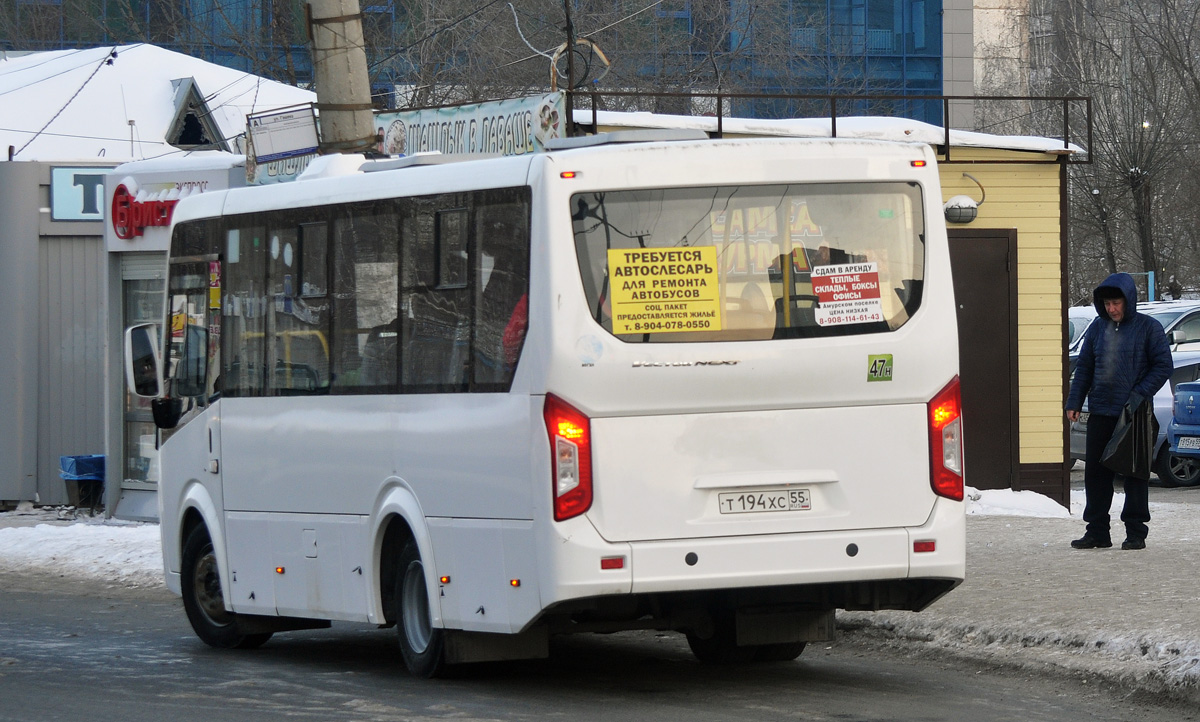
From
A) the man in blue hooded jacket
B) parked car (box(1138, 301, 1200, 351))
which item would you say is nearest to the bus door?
the man in blue hooded jacket

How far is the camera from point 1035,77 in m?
63.4

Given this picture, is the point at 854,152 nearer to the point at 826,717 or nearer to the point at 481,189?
the point at 481,189

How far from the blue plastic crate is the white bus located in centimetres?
1269

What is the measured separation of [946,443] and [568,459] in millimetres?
1735

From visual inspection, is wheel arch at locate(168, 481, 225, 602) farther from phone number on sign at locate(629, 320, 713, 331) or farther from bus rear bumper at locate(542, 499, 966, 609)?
phone number on sign at locate(629, 320, 713, 331)

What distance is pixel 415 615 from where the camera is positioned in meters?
9.16

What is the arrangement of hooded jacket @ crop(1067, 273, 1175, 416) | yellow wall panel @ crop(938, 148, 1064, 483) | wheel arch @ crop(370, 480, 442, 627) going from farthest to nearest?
yellow wall panel @ crop(938, 148, 1064, 483) → hooded jacket @ crop(1067, 273, 1175, 416) → wheel arch @ crop(370, 480, 442, 627)

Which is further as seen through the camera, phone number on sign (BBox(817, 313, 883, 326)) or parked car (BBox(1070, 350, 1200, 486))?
parked car (BBox(1070, 350, 1200, 486))

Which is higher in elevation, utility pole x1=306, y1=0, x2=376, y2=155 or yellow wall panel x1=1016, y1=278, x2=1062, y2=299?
utility pole x1=306, y1=0, x2=376, y2=155

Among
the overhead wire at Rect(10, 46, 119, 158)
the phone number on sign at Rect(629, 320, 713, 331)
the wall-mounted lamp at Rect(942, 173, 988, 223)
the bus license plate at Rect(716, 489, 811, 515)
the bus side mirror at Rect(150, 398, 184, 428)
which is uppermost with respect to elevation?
the overhead wire at Rect(10, 46, 119, 158)

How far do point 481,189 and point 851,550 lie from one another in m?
2.30

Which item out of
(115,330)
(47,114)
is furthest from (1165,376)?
(47,114)

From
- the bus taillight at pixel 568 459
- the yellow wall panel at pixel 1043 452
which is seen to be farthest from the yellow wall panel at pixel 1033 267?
the bus taillight at pixel 568 459

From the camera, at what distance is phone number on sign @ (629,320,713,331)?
26.4 feet
